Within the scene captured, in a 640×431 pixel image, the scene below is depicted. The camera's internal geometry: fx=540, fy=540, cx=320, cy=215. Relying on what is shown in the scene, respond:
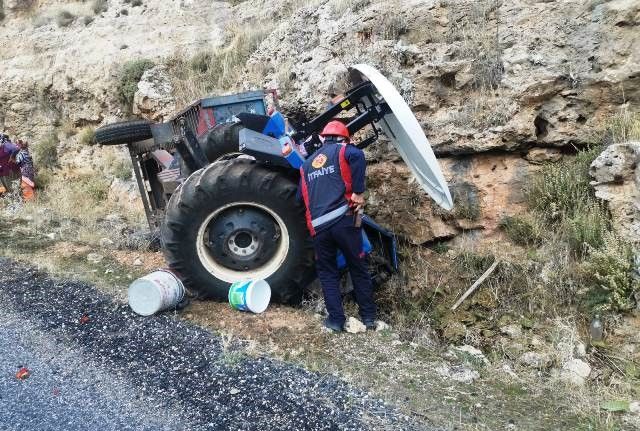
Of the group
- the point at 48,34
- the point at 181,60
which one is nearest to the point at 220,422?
the point at 181,60

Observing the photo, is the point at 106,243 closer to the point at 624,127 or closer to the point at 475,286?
the point at 475,286

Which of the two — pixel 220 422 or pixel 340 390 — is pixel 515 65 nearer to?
pixel 340 390

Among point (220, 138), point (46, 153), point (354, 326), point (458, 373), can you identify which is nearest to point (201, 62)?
point (46, 153)

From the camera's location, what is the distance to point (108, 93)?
434 inches

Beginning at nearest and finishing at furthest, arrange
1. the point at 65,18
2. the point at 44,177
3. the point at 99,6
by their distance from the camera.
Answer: the point at 44,177
the point at 65,18
the point at 99,6

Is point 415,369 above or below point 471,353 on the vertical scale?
above

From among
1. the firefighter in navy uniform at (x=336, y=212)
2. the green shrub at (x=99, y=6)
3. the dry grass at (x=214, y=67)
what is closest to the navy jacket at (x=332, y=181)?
the firefighter in navy uniform at (x=336, y=212)

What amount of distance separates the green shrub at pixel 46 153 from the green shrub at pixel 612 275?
417 inches

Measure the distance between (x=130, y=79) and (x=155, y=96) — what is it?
0.96m

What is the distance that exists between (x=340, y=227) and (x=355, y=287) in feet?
1.85

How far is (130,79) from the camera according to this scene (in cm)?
1063

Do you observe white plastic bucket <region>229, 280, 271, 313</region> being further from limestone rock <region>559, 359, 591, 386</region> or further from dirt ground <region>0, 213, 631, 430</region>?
limestone rock <region>559, 359, 591, 386</region>

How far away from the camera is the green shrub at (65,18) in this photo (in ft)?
46.6

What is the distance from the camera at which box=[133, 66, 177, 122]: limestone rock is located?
10.0 m
